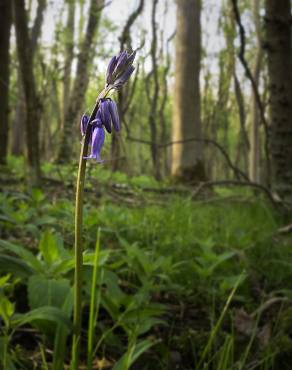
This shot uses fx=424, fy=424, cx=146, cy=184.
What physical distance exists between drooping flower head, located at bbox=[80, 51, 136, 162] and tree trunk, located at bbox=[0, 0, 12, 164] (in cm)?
619

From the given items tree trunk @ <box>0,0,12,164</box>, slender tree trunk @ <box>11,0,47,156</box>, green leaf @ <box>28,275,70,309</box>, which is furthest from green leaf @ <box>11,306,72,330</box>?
slender tree trunk @ <box>11,0,47,156</box>

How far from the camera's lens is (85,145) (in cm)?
83

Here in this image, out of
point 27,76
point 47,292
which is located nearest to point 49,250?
point 47,292

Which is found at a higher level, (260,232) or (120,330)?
(260,232)

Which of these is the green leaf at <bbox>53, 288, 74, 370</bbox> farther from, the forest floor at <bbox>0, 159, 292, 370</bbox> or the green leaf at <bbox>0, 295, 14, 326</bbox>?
the green leaf at <bbox>0, 295, 14, 326</bbox>

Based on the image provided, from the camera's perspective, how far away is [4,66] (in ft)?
23.1

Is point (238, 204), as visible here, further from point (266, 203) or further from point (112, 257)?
point (112, 257)

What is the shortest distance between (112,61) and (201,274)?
135 cm

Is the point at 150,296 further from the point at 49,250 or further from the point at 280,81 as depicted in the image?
the point at 280,81

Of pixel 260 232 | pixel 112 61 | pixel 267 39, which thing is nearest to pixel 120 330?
pixel 112 61

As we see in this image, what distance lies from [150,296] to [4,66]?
638 centimetres

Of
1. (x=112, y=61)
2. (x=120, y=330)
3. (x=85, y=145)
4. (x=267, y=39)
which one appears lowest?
(x=120, y=330)

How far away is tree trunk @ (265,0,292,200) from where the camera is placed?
3.56 meters

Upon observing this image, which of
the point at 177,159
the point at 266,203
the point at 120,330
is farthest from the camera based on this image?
the point at 177,159
